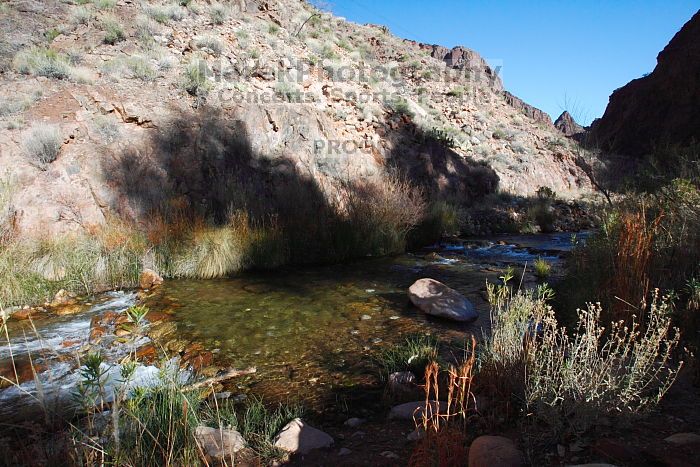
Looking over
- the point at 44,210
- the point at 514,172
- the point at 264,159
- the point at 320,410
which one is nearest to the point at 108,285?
the point at 44,210

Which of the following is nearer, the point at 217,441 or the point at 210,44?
the point at 217,441

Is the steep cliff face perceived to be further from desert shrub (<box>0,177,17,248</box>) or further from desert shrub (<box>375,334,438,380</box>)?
desert shrub (<box>0,177,17,248</box>)

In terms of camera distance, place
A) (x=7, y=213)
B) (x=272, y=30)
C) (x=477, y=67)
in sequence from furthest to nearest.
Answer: (x=477, y=67)
(x=272, y=30)
(x=7, y=213)

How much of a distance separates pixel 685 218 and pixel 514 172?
16.5 meters

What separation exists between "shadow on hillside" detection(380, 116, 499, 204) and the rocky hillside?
0.20ft

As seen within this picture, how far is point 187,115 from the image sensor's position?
1088 cm

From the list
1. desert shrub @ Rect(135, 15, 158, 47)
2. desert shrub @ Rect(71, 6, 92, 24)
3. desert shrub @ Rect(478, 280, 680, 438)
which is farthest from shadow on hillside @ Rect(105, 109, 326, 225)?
desert shrub @ Rect(478, 280, 680, 438)

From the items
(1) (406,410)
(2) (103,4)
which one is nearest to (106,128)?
(2) (103,4)

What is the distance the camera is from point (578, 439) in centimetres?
198

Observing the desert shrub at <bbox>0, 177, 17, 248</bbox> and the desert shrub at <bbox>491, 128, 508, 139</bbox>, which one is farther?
the desert shrub at <bbox>491, 128, 508, 139</bbox>

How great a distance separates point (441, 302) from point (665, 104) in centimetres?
→ 2792

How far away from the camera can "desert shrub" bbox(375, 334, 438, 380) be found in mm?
3348

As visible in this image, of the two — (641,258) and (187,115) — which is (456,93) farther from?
(641,258)

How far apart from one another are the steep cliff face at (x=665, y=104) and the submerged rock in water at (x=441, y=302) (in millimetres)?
21569
